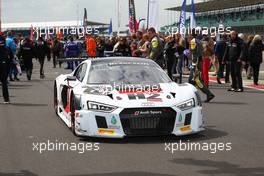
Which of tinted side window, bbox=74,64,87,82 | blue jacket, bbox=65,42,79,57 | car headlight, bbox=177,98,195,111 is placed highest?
tinted side window, bbox=74,64,87,82

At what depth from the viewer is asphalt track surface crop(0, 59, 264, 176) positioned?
6.24m

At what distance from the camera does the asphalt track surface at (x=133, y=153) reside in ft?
20.5

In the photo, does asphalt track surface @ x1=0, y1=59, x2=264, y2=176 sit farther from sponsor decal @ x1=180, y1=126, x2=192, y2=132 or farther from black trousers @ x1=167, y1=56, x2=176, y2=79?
black trousers @ x1=167, y1=56, x2=176, y2=79

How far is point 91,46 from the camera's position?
27.0m

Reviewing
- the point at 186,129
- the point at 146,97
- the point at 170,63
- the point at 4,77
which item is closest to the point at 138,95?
the point at 146,97

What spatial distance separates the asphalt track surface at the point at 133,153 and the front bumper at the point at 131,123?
0.16m

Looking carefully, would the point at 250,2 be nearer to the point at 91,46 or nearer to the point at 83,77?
the point at 91,46

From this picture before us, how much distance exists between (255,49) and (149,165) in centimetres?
1323

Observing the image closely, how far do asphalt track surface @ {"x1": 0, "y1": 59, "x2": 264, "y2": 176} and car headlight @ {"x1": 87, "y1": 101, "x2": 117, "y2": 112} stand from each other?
0.49 m

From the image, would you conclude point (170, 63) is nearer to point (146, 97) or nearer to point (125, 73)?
point (125, 73)

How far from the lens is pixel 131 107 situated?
26.1ft

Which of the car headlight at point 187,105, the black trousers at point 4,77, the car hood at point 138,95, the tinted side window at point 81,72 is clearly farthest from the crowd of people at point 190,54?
the car headlight at point 187,105

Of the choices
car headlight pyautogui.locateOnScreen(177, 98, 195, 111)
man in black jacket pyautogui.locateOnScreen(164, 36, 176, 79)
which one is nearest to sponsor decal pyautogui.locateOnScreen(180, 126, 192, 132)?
car headlight pyautogui.locateOnScreen(177, 98, 195, 111)

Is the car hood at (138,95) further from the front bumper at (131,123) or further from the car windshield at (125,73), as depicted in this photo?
the car windshield at (125,73)
